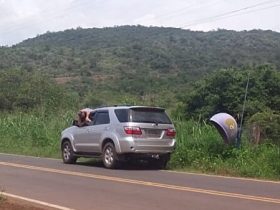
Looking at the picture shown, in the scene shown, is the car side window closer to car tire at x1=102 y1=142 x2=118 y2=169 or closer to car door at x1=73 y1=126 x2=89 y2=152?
car door at x1=73 y1=126 x2=89 y2=152

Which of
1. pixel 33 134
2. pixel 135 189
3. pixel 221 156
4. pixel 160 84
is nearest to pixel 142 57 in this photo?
pixel 160 84

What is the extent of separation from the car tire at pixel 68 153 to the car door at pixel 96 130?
3.52 ft

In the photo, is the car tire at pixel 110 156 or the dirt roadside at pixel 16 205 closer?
the dirt roadside at pixel 16 205

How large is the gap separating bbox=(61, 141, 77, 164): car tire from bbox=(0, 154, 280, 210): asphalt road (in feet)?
7.49

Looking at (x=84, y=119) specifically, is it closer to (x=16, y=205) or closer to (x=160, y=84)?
(x=16, y=205)

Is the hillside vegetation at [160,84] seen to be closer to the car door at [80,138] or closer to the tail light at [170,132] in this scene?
the tail light at [170,132]

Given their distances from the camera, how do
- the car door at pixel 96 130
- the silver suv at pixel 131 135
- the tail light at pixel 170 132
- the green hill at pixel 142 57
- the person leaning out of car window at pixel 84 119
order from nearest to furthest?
1. the silver suv at pixel 131 135
2. the tail light at pixel 170 132
3. the car door at pixel 96 130
4. the person leaning out of car window at pixel 84 119
5. the green hill at pixel 142 57

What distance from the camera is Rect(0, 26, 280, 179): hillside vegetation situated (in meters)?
18.4

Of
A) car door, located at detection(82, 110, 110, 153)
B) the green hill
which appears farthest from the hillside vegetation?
car door, located at detection(82, 110, 110, 153)

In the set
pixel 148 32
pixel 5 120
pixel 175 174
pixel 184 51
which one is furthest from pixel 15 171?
pixel 148 32

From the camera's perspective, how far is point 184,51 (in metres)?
76.8

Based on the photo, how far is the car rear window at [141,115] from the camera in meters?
17.5

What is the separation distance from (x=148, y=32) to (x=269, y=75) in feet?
175

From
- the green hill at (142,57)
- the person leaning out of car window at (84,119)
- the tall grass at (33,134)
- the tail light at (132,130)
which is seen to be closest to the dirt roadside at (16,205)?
the tail light at (132,130)
